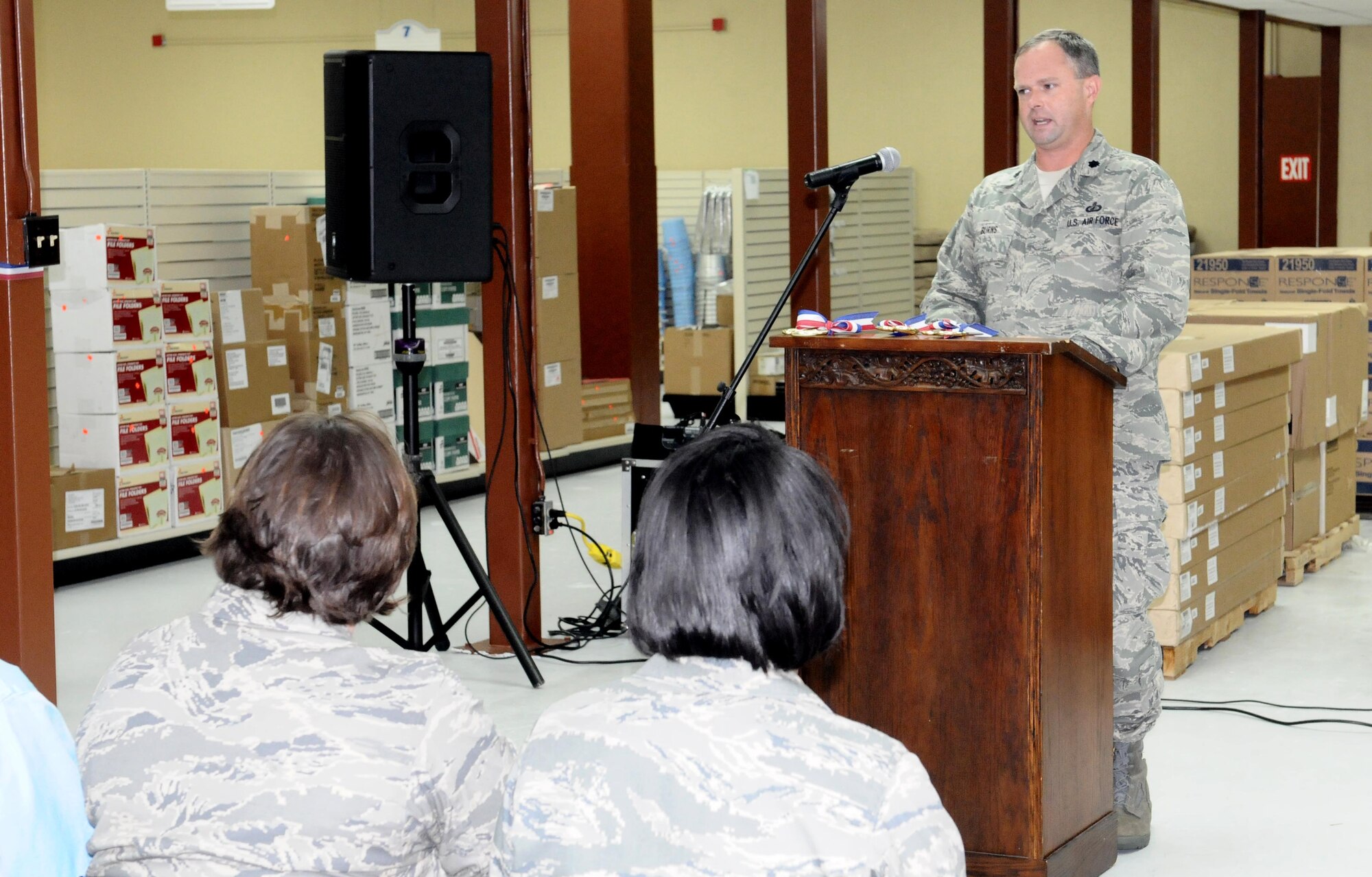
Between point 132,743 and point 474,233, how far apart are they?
2874mm

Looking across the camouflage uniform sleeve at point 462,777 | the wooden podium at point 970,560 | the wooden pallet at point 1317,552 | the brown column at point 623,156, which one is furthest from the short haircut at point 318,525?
the brown column at point 623,156

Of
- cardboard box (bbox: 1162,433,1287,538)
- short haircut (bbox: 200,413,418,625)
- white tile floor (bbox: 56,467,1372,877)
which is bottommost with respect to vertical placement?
white tile floor (bbox: 56,467,1372,877)

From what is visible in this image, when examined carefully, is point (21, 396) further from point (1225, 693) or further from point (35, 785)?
point (1225, 693)

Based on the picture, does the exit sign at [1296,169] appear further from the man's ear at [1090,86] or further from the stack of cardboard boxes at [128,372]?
the man's ear at [1090,86]

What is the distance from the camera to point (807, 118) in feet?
19.2

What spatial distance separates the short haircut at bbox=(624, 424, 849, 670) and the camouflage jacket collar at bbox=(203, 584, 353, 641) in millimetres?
414

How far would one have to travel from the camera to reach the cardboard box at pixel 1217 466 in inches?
173

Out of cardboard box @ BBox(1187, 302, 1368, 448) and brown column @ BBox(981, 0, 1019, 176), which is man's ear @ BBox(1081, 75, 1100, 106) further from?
brown column @ BBox(981, 0, 1019, 176)

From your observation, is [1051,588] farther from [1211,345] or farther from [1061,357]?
[1211,345]

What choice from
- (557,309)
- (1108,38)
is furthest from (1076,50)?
(1108,38)

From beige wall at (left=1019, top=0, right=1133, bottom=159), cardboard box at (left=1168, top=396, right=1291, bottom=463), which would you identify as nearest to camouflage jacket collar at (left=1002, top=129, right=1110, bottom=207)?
cardboard box at (left=1168, top=396, right=1291, bottom=463)

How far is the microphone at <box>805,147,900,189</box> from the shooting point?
3.19 metres

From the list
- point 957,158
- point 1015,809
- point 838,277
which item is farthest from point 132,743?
point 957,158

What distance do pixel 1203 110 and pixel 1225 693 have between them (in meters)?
9.06
